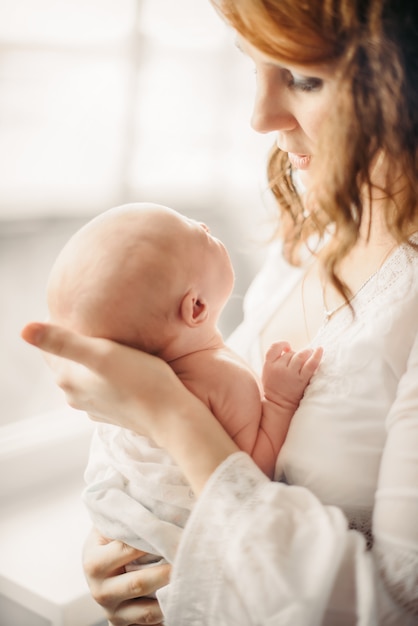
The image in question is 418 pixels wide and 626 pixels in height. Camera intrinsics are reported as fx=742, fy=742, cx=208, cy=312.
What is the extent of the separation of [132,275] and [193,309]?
0.12 meters

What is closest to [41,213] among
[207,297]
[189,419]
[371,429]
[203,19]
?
[203,19]

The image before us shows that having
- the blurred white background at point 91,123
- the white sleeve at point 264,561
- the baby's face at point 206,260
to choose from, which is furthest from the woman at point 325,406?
the blurred white background at point 91,123

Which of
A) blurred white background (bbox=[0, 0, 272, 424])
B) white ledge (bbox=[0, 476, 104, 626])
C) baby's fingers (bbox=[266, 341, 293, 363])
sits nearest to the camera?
baby's fingers (bbox=[266, 341, 293, 363])

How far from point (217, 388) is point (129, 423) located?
0.45ft

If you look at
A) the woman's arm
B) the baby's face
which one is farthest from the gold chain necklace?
the woman's arm

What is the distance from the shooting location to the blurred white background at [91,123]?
5.07ft

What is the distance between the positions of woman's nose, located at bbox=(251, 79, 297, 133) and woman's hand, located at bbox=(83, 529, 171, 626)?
2.18 ft

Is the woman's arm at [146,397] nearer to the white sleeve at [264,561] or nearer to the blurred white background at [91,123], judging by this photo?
the white sleeve at [264,561]

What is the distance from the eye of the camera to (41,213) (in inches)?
67.7

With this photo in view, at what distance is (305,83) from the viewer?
1.03 m

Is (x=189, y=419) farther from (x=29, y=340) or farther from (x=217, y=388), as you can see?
(x=29, y=340)

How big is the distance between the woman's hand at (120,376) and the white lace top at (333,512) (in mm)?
126

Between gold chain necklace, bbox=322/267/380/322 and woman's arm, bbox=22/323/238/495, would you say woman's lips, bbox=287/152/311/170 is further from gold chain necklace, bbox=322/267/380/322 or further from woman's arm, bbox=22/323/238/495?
woman's arm, bbox=22/323/238/495

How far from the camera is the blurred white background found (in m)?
1.54
